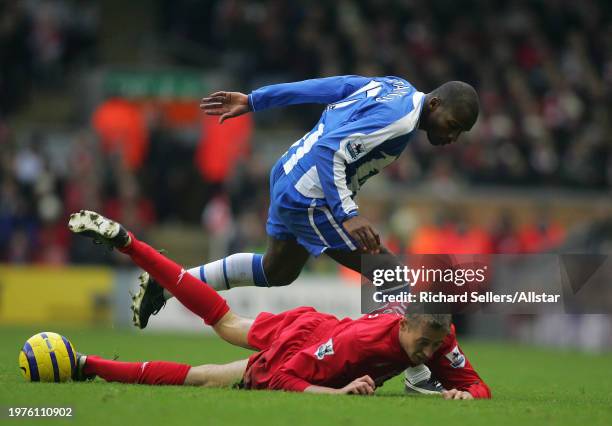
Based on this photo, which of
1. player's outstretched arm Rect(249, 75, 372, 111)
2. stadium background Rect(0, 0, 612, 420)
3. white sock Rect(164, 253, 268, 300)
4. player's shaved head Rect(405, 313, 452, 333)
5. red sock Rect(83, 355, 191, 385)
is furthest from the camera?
stadium background Rect(0, 0, 612, 420)

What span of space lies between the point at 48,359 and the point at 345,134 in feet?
7.33

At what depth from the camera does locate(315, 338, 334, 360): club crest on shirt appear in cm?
642

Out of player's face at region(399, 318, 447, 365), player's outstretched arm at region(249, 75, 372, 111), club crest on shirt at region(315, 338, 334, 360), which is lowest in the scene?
club crest on shirt at region(315, 338, 334, 360)

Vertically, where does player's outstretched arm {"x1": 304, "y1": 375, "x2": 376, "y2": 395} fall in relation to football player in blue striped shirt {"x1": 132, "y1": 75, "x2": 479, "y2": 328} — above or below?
below

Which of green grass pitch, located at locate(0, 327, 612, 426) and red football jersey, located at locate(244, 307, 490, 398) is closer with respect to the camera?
green grass pitch, located at locate(0, 327, 612, 426)

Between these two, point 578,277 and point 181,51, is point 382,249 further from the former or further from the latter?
point 181,51

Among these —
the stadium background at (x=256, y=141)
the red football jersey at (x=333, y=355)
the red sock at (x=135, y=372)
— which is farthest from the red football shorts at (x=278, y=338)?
the stadium background at (x=256, y=141)

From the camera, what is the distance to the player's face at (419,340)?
20.2 ft

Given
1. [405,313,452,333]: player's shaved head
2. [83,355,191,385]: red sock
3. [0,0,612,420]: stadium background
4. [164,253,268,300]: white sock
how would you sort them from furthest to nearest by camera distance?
[0,0,612,420]: stadium background → [164,253,268,300]: white sock → [83,355,191,385]: red sock → [405,313,452,333]: player's shaved head

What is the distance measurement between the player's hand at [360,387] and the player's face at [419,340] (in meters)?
0.28

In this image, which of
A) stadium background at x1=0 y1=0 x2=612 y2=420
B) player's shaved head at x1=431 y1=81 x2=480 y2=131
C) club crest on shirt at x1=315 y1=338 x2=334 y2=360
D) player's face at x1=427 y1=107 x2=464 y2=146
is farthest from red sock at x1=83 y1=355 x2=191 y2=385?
stadium background at x1=0 y1=0 x2=612 y2=420

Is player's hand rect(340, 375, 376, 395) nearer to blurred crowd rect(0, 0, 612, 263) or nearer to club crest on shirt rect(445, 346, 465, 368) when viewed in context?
club crest on shirt rect(445, 346, 465, 368)

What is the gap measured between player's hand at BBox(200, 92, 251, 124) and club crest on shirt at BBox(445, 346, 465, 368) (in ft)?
6.96

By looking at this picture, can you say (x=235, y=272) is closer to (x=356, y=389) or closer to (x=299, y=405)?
(x=356, y=389)
